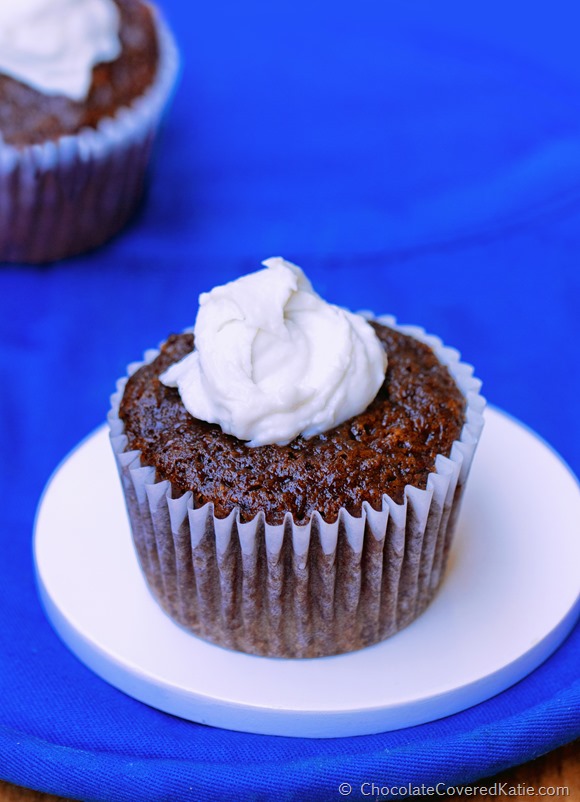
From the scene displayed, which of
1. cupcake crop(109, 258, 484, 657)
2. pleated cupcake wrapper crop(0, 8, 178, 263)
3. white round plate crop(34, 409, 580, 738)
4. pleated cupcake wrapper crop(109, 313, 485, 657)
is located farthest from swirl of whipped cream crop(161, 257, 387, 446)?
pleated cupcake wrapper crop(0, 8, 178, 263)

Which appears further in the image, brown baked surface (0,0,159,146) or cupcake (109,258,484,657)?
brown baked surface (0,0,159,146)

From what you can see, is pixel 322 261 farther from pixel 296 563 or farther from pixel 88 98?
pixel 296 563

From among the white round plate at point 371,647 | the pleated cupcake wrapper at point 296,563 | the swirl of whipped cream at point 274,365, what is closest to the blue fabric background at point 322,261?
the white round plate at point 371,647

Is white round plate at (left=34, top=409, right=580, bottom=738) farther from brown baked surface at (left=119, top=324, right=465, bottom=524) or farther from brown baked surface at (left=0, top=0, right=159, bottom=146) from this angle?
brown baked surface at (left=0, top=0, right=159, bottom=146)

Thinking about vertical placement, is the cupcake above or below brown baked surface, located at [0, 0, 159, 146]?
below

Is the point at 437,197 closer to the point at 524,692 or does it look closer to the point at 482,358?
the point at 482,358

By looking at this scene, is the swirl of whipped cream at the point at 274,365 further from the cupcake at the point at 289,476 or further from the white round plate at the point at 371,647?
the white round plate at the point at 371,647

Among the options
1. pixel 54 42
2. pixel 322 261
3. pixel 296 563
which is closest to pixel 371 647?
pixel 296 563
